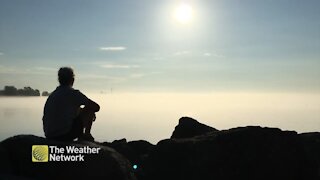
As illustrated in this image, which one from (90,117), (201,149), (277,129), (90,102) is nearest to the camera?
(90,102)

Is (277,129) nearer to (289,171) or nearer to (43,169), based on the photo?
(289,171)

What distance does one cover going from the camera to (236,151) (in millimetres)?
12320

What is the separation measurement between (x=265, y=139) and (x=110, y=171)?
5.89 m

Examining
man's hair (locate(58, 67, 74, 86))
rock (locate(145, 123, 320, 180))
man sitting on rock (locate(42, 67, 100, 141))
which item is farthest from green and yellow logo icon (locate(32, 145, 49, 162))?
rock (locate(145, 123, 320, 180))

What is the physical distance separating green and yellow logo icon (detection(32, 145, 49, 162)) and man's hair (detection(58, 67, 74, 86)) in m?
1.77

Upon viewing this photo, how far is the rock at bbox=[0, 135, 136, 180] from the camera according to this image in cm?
894

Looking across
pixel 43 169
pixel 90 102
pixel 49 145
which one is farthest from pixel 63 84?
pixel 43 169

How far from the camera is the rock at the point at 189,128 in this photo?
685 inches

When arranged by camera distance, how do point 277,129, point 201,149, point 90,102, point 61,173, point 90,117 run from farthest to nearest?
point 277,129 < point 201,149 < point 90,117 < point 90,102 < point 61,173

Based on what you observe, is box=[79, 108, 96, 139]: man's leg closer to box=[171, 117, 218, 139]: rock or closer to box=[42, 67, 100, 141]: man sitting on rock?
box=[42, 67, 100, 141]: man sitting on rock

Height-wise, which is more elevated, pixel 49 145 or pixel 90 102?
pixel 90 102

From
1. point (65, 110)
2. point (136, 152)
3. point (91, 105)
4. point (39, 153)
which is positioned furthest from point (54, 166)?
point (136, 152)

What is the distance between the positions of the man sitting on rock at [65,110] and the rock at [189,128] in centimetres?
823

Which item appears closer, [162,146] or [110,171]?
[110,171]
